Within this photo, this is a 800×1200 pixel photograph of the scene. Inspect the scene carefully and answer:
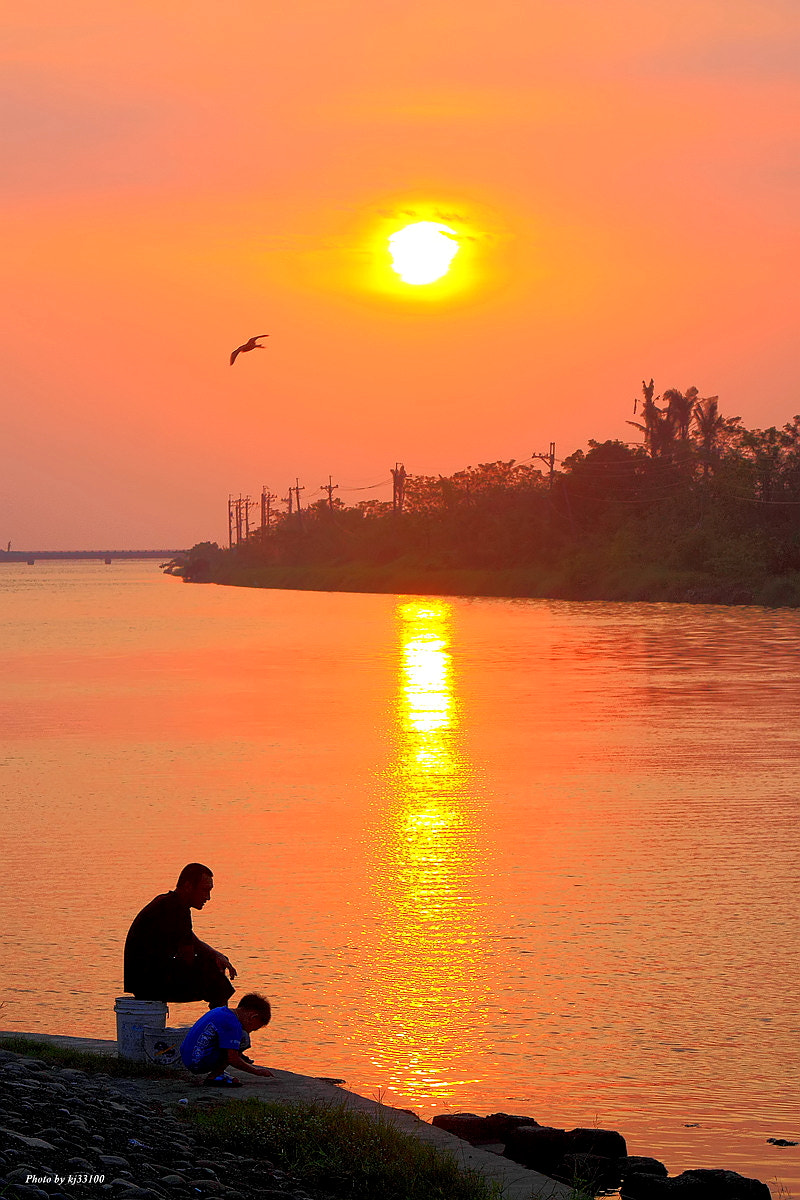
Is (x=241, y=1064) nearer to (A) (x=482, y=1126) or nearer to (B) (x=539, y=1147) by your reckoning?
(A) (x=482, y=1126)

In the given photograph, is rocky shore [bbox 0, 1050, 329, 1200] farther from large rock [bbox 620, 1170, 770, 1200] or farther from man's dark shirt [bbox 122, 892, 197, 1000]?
large rock [bbox 620, 1170, 770, 1200]

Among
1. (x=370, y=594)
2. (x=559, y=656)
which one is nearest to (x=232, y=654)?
(x=559, y=656)

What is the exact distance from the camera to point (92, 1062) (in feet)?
29.2

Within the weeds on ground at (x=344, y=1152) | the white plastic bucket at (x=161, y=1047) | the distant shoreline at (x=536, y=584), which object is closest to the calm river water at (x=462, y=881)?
the white plastic bucket at (x=161, y=1047)

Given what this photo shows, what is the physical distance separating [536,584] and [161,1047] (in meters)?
113

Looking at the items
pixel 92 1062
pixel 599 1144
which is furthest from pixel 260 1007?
pixel 599 1144

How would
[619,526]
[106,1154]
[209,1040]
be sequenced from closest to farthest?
[106,1154] < [209,1040] < [619,526]

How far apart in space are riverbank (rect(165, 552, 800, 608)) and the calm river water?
57.3 meters

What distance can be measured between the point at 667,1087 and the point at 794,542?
3398 inches

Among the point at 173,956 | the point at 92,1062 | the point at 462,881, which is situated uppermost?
the point at 173,956

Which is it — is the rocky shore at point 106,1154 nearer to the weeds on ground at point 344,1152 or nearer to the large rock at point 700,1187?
the weeds on ground at point 344,1152

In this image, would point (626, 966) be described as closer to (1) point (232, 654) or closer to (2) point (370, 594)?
(1) point (232, 654)

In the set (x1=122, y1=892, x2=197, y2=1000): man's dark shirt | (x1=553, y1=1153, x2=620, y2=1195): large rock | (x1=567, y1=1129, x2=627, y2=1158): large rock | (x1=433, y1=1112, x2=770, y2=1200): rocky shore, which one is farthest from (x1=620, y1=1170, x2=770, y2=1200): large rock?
(x1=122, y1=892, x2=197, y2=1000): man's dark shirt

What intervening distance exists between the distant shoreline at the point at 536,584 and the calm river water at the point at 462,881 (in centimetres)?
5753
